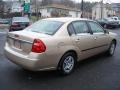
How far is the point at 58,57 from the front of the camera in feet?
16.9

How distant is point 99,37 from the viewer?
6.80 m

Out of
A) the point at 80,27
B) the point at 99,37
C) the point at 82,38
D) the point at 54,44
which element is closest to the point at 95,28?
the point at 99,37

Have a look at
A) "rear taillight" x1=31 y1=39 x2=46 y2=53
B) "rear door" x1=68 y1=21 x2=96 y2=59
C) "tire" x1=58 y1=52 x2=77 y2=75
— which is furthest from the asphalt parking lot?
"rear taillight" x1=31 y1=39 x2=46 y2=53

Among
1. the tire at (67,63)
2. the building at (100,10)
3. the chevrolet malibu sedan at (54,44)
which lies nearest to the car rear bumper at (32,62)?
the chevrolet malibu sedan at (54,44)

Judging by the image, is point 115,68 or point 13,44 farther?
point 115,68

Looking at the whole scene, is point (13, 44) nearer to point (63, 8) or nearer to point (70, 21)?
point (70, 21)

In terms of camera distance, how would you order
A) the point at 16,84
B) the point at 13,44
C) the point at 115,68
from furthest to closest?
the point at 115,68
the point at 13,44
the point at 16,84

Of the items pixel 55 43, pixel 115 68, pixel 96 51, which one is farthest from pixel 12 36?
pixel 115 68

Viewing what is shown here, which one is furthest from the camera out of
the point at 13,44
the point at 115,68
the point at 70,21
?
the point at 115,68

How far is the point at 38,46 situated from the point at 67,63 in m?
1.18

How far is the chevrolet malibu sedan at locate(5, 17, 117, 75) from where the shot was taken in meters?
4.86

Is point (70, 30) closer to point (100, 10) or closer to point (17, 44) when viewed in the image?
point (17, 44)

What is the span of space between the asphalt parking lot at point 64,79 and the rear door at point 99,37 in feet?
2.21

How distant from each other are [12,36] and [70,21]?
1682mm
